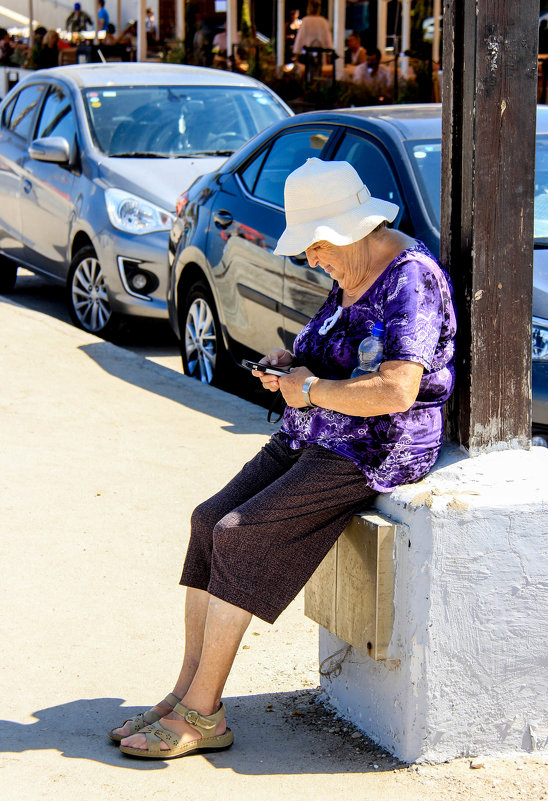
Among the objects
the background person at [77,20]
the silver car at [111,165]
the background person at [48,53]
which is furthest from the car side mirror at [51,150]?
the background person at [77,20]

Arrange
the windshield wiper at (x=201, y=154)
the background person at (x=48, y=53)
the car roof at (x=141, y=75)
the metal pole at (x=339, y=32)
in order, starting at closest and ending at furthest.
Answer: the windshield wiper at (x=201, y=154) < the car roof at (x=141, y=75) < the metal pole at (x=339, y=32) < the background person at (x=48, y=53)

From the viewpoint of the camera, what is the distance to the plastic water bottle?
306cm

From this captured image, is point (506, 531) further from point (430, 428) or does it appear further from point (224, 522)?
point (224, 522)

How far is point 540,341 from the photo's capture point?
4840mm

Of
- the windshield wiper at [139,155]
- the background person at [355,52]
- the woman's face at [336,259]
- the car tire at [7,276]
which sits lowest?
the car tire at [7,276]

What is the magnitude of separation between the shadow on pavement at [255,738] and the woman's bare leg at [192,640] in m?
0.13

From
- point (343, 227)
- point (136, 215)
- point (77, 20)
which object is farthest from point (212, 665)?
point (77, 20)

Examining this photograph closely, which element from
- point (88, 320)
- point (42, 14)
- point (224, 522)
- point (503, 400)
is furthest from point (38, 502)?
point (42, 14)

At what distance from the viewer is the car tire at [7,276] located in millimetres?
10336

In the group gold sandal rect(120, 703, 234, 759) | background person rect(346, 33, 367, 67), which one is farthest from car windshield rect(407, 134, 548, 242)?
background person rect(346, 33, 367, 67)

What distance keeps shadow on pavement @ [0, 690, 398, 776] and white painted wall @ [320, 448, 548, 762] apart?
0.16 meters

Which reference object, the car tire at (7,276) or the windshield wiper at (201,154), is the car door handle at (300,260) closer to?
the windshield wiper at (201,154)

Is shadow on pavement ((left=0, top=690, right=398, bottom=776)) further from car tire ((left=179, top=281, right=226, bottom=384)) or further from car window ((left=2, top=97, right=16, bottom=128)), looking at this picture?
car window ((left=2, top=97, right=16, bottom=128))

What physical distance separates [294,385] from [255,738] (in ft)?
3.16
